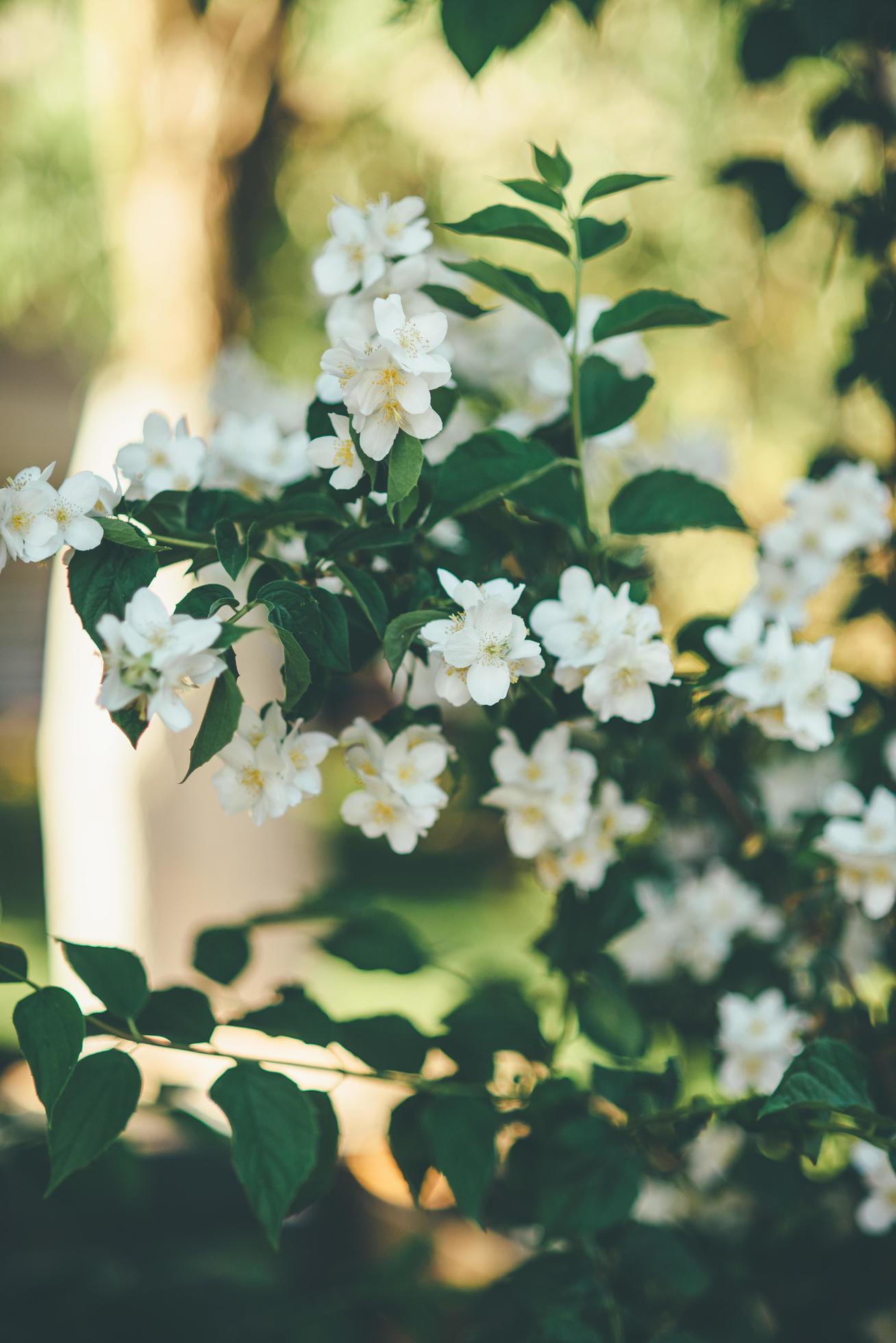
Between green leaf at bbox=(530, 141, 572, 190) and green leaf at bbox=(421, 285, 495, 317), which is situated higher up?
green leaf at bbox=(530, 141, 572, 190)

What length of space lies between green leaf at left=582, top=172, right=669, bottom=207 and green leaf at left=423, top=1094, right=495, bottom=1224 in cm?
67

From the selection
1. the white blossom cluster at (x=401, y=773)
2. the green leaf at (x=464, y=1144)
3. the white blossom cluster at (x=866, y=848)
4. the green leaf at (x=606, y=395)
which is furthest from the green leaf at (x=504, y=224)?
the green leaf at (x=464, y=1144)

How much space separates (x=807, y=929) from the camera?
3.57 feet

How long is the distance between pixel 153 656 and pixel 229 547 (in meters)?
0.10

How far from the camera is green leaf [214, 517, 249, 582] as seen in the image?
2.07 ft

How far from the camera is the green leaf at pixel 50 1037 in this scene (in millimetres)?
615

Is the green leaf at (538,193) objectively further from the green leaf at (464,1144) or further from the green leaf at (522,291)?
the green leaf at (464,1144)

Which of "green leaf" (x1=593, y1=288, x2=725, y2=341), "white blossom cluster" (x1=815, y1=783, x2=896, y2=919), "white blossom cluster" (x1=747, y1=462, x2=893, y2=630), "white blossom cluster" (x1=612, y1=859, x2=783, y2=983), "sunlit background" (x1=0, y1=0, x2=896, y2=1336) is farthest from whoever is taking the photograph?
"sunlit background" (x1=0, y1=0, x2=896, y2=1336)

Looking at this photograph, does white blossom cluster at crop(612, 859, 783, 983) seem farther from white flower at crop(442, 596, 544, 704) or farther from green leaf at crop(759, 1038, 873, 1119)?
white flower at crop(442, 596, 544, 704)

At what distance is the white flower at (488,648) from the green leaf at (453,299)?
0.30 meters

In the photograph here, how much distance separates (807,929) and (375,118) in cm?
393

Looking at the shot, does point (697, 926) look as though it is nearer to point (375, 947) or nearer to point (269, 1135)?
point (375, 947)

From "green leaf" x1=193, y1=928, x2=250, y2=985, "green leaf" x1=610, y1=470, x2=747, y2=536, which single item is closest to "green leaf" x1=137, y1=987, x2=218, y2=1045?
"green leaf" x1=193, y1=928, x2=250, y2=985

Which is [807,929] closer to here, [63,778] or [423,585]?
[423,585]
